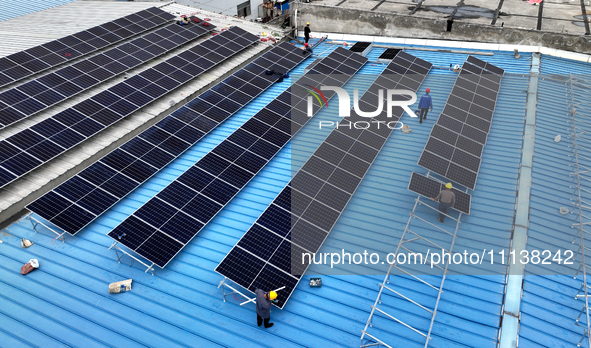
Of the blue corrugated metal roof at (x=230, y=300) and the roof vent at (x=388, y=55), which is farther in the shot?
the roof vent at (x=388, y=55)

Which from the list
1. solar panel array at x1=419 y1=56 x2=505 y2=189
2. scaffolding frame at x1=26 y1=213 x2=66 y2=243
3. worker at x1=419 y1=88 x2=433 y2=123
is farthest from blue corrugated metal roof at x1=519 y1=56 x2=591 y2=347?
scaffolding frame at x1=26 y1=213 x2=66 y2=243

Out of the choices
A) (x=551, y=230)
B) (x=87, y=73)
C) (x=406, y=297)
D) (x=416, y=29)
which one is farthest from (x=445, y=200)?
(x=416, y=29)

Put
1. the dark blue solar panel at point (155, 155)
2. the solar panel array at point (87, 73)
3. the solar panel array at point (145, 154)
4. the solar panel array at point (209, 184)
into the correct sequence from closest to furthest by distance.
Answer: the solar panel array at point (209, 184)
the solar panel array at point (145, 154)
the dark blue solar panel at point (155, 155)
the solar panel array at point (87, 73)

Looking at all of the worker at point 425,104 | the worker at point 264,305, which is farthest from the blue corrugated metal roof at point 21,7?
the worker at point 264,305

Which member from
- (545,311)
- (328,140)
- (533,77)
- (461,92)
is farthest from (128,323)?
(533,77)

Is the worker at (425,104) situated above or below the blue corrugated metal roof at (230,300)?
above

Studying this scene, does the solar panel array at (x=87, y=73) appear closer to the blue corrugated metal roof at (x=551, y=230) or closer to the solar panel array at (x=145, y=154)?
the solar panel array at (x=145, y=154)

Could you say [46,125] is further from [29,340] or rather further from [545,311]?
[545,311]

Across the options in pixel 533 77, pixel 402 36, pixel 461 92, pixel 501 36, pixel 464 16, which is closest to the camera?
pixel 461 92
